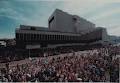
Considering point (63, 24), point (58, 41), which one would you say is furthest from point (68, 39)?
point (63, 24)

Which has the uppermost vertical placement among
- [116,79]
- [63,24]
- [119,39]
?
[63,24]

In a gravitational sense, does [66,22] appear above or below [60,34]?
above

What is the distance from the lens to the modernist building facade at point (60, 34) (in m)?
16.9

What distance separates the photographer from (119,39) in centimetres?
2200

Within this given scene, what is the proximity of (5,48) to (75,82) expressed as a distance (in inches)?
362

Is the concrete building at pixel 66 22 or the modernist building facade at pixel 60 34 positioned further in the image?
the concrete building at pixel 66 22

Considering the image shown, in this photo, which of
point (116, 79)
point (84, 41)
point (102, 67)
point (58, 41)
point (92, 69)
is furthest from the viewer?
point (84, 41)

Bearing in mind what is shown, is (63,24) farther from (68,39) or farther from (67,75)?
(67,75)

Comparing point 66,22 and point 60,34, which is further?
point 66,22

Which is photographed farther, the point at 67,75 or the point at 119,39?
the point at 119,39

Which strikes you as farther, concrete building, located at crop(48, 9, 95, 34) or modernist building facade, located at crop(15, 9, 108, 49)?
concrete building, located at crop(48, 9, 95, 34)

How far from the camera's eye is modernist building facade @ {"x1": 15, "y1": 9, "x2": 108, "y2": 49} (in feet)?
55.5

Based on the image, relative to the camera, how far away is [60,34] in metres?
20.7

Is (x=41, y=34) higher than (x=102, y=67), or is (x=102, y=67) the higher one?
(x=41, y=34)
